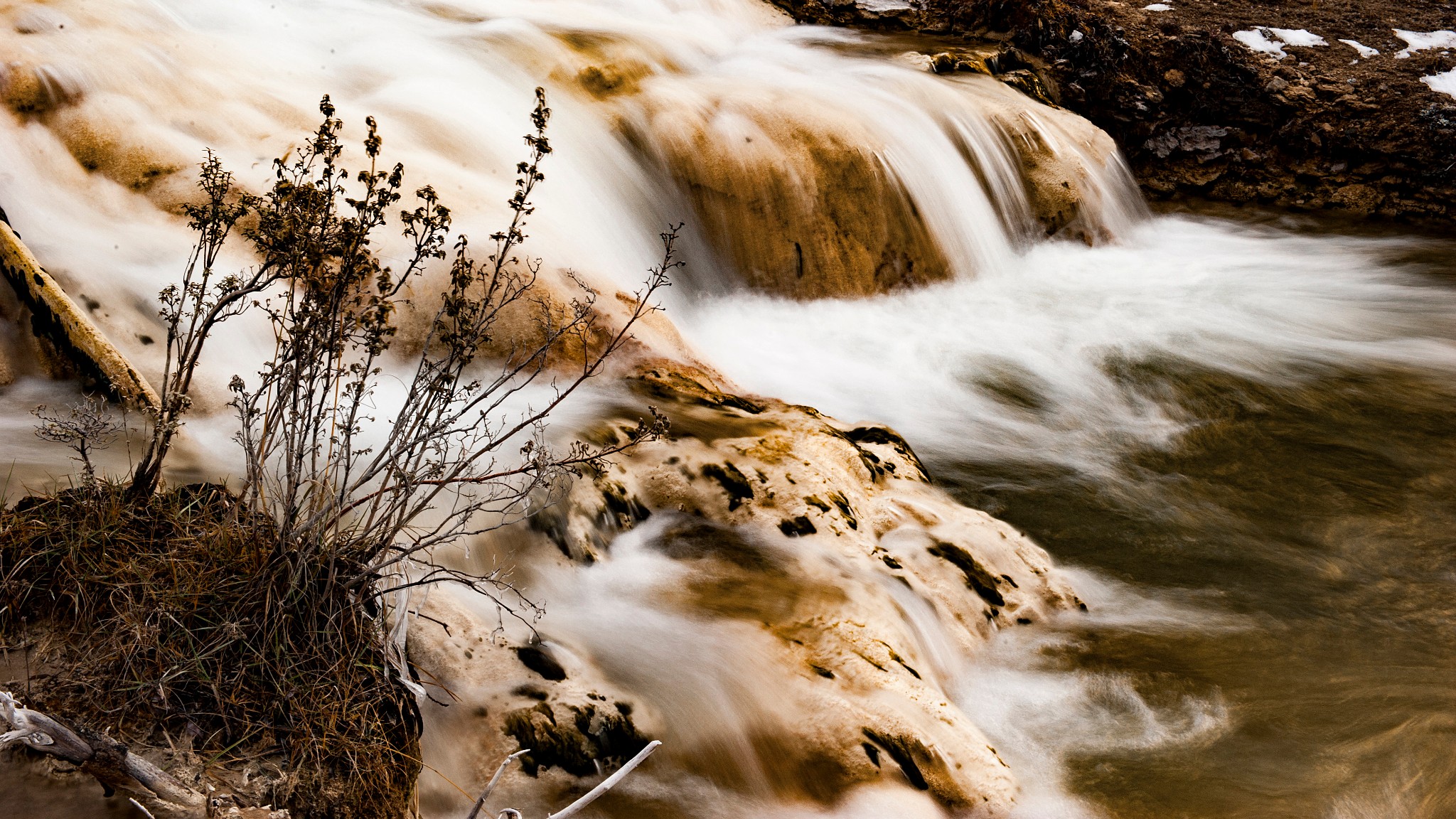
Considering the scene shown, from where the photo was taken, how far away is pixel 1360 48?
1207 cm

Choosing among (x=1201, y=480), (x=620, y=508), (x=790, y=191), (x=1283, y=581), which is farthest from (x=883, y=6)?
(x=620, y=508)

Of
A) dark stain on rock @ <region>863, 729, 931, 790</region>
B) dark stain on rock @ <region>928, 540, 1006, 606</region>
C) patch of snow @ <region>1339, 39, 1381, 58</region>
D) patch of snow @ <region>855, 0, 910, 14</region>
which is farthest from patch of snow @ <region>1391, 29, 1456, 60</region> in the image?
dark stain on rock @ <region>863, 729, 931, 790</region>

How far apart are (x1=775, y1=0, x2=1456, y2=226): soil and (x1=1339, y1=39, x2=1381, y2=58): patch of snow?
26 cm

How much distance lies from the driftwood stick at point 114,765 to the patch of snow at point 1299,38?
13.1 metres

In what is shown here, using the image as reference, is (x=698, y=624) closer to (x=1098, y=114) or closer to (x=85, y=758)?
(x=85, y=758)

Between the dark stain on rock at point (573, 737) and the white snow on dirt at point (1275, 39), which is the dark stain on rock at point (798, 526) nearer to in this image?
the dark stain on rock at point (573, 737)

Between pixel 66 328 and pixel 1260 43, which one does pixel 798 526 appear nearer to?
pixel 66 328

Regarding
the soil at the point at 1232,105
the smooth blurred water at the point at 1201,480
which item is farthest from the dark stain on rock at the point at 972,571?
the soil at the point at 1232,105

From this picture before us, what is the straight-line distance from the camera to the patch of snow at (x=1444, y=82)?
36.6 ft

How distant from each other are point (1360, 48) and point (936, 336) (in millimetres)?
→ 7813

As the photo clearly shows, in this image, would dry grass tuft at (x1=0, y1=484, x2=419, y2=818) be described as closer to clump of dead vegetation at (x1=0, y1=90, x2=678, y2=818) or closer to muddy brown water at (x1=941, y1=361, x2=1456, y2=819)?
clump of dead vegetation at (x1=0, y1=90, x2=678, y2=818)

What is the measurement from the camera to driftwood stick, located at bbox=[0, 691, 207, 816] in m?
2.42

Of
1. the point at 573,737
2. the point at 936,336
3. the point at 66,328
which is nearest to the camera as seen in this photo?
the point at 573,737

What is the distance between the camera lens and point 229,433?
4.51 meters
